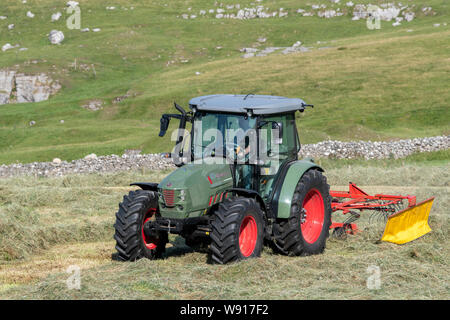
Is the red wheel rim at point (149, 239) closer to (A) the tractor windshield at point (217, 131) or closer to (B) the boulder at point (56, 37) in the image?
(A) the tractor windshield at point (217, 131)

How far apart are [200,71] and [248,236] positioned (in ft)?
161

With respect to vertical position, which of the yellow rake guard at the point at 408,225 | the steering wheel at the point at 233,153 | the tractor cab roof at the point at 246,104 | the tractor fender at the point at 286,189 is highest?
the tractor cab roof at the point at 246,104

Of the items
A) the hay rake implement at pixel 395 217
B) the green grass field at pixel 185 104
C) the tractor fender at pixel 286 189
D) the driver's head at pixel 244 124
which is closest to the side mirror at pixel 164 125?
the driver's head at pixel 244 124

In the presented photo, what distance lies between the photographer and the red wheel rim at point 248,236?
380 inches

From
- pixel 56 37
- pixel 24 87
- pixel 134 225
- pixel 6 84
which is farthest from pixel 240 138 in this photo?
pixel 56 37

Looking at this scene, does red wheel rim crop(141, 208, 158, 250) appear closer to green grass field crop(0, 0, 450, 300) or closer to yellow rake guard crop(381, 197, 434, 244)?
green grass field crop(0, 0, 450, 300)

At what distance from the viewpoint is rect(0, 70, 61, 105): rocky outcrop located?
56.9 metres

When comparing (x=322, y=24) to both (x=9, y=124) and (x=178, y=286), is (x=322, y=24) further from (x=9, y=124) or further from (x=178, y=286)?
(x=178, y=286)

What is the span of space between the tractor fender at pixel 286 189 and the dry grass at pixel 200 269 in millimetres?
763

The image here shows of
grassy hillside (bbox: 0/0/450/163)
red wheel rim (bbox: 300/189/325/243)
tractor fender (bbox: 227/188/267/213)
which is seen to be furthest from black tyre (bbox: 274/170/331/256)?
grassy hillside (bbox: 0/0/450/163)

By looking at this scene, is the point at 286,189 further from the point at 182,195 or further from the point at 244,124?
the point at 182,195

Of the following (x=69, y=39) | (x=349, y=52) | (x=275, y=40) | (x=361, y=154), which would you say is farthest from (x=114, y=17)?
(x=361, y=154)

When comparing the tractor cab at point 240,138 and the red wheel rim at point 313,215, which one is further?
the red wheel rim at point 313,215

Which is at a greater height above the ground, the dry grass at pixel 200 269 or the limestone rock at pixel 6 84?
the dry grass at pixel 200 269
